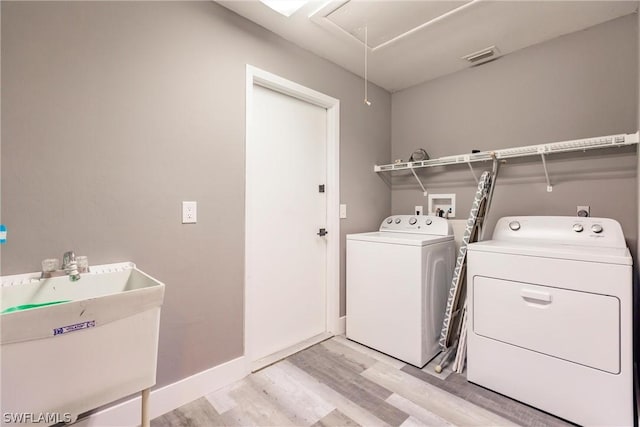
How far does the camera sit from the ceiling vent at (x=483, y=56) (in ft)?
7.23

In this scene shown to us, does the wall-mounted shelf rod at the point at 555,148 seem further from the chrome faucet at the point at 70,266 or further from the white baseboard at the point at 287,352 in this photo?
the chrome faucet at the point at 70,266

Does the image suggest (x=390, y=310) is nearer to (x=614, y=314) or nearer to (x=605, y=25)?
(x=614, y=314)

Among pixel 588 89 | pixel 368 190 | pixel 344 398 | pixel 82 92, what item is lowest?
pixel 344 398

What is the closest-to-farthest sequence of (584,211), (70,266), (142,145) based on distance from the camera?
(70,266), (142,145), (584,211)

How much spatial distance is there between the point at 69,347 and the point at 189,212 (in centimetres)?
85

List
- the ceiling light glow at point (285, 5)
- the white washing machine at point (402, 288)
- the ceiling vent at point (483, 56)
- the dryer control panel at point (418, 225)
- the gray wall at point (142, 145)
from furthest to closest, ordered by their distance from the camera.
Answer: the dryer control panel at point (418, 225) < the ceiling vent at point (483, 56) < the white washing machine at point (402, 288) < the ceiling light glow at point (285, 5) < the gray wall at point (142, 145)

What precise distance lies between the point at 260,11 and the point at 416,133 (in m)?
1.77

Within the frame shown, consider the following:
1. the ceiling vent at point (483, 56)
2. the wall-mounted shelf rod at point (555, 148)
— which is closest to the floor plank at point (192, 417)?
the wall-mounted shelf rod at point (555, 148)

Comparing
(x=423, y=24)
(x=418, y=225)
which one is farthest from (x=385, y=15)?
(x=418, y=225)

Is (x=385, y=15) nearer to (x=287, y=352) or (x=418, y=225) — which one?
(x=418, y=225)

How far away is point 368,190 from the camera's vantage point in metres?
2.78

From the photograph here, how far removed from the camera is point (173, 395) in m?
1.58

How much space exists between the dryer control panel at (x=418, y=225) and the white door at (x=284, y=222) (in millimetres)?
672

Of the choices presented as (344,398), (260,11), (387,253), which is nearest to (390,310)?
(387,253)
